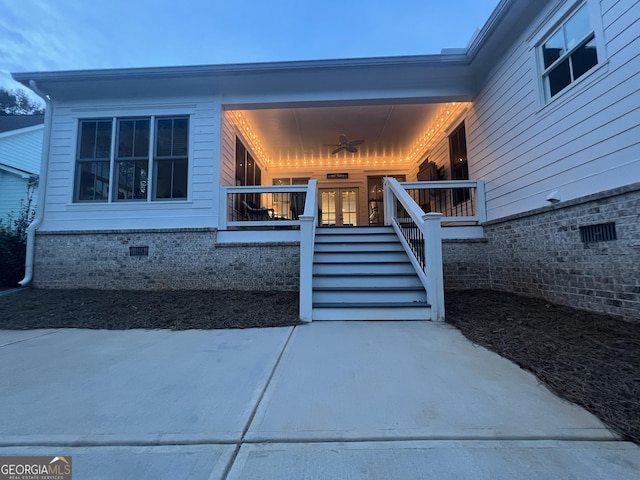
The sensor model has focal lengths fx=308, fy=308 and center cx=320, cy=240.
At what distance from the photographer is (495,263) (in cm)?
573

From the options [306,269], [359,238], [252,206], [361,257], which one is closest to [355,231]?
[359,238]

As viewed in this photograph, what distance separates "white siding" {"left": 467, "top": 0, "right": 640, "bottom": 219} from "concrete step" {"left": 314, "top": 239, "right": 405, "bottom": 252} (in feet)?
6.80

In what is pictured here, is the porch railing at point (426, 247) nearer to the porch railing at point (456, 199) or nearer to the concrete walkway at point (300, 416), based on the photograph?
the porch railing at point (456, 199)

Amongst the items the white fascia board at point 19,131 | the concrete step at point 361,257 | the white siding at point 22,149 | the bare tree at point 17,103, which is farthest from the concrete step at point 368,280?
the bare tree at point 17,103

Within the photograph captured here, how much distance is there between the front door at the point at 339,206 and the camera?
1059 centimetres

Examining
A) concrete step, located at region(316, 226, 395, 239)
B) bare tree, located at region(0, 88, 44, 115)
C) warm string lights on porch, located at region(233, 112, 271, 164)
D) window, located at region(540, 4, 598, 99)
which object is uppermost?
bare tree, located at region(0, 88, 44, 115)

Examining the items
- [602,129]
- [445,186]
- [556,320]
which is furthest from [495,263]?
[602,129]

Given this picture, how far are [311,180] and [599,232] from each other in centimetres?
451

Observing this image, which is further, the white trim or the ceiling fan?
the ceiling fan

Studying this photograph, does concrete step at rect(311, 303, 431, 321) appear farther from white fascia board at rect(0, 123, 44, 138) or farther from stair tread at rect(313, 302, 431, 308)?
white fascia board at rect(0, 123, 44, 138)

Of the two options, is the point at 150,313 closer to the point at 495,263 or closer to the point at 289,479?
the point at 289,479

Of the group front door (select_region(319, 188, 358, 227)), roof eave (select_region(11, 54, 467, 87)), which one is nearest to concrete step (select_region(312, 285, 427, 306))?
roof eave (select_region(11, 54, 467, 87))

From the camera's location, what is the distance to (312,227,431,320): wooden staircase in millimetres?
4105

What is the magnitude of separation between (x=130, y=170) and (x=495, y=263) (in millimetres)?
7539
